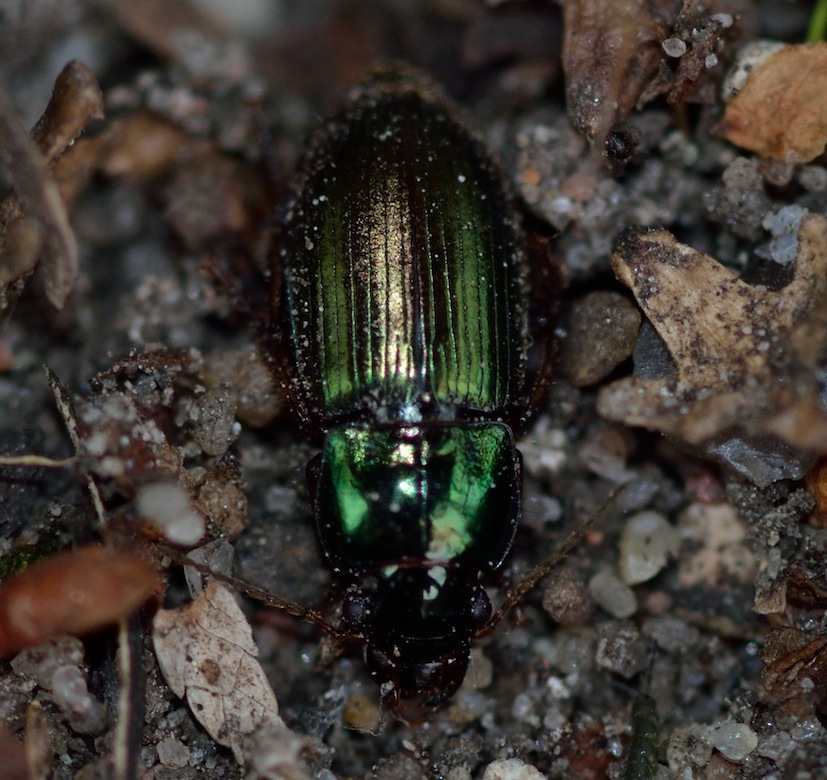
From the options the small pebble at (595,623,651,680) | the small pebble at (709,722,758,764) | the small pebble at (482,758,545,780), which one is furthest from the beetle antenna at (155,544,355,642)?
the small pebble at (709,722,758,764)

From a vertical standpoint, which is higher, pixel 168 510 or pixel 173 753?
pixel 168 510

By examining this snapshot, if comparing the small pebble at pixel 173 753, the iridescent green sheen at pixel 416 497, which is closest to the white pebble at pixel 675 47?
the iridescent green sheen at pixel 416 497

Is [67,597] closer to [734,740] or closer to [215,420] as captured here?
[215,420]

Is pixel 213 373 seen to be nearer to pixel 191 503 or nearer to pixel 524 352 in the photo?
pixel 191 503

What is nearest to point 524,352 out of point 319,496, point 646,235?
point 646,235

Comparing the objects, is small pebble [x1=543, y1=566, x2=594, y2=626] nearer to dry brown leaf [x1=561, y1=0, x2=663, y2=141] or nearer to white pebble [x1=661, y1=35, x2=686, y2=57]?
dry brown leaf [x1=561, y1=0, x2=663, y2=141]

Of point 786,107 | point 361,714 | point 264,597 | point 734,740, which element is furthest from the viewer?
point 786,107

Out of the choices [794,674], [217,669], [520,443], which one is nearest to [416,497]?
[520,443]
